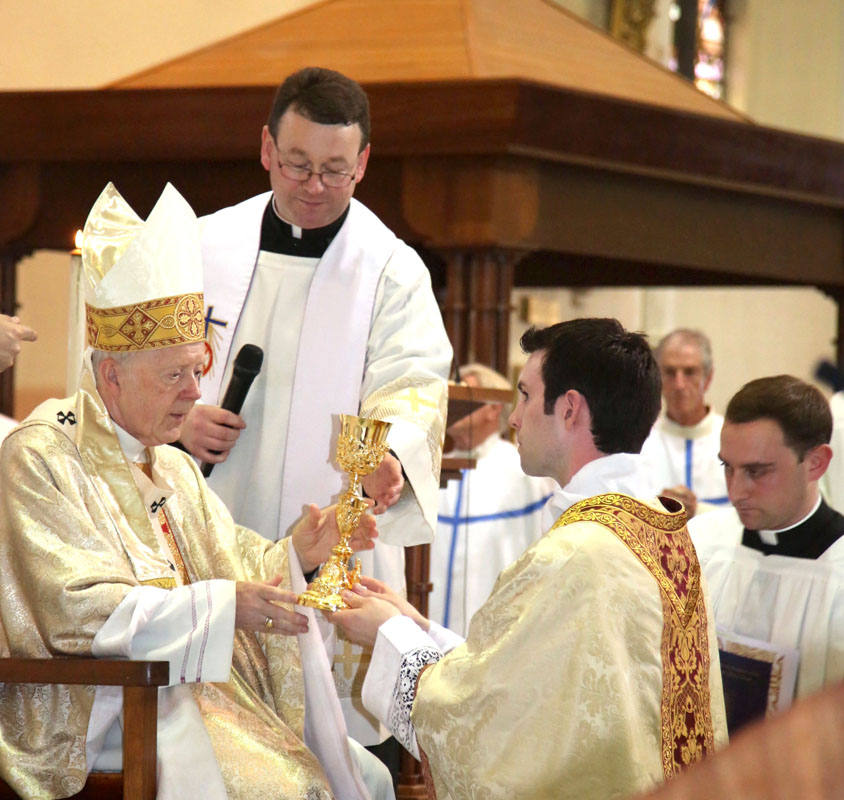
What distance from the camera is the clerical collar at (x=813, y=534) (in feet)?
13.1

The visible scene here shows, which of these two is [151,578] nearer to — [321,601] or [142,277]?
[321,601]

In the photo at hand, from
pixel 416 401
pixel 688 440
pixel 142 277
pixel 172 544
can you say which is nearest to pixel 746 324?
pixel 688 440

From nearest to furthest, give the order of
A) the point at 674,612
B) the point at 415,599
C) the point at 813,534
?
the point at 674,612, the point at 813,534, the point at 415,599

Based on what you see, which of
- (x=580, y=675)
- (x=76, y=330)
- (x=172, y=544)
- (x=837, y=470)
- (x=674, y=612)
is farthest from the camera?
(x=837, y=470)

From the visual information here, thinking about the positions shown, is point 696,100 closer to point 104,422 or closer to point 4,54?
point 4,54

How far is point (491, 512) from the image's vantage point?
21.2 feet

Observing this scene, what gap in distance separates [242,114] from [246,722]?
11.6 ft

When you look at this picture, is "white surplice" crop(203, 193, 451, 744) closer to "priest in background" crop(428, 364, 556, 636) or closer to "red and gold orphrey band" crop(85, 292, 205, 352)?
"red and gold orphrey band" crop(85, 292, 205, 352)

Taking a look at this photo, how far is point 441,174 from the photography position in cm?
580

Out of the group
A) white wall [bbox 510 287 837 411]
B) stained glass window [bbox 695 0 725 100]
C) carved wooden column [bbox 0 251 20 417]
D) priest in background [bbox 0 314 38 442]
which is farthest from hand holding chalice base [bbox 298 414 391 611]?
stained glass window [bbox 695 0 725 100]

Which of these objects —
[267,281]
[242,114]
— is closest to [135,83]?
[242,114]

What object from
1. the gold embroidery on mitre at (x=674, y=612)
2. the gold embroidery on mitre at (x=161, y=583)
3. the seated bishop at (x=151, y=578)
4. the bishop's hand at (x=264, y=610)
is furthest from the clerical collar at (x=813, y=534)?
the gold embroidery on mitre at (x=161, y=583)

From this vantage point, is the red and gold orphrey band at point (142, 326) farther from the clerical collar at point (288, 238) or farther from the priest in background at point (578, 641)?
the clerical collar at point (288, 238)

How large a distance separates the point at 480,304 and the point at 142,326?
329cm
